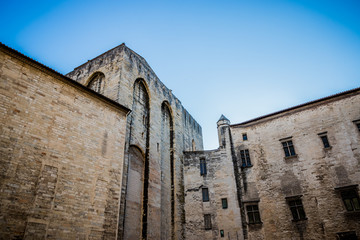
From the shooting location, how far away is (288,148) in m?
16.8

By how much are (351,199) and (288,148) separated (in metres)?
4.46

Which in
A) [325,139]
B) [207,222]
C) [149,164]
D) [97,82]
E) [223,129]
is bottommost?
[207,222]

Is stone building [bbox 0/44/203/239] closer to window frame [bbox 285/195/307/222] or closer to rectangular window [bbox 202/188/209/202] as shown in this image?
rectangular window [bbox 202/188/209/202]

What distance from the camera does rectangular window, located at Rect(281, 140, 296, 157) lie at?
16628 millimetres

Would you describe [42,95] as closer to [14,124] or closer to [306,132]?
[14,124]

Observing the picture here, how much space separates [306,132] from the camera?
54.4ft

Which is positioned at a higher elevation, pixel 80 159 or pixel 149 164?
pixel 149 164

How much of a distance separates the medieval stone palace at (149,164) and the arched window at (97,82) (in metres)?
0.09

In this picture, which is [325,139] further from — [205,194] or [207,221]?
[207,221]

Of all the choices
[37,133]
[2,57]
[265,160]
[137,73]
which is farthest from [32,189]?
[265,160]

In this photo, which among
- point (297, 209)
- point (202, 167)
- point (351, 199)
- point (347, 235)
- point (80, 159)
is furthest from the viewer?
point (202, 167)

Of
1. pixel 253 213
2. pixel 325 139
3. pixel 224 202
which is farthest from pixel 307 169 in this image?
pixel 224 202

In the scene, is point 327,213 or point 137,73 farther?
point 137,73

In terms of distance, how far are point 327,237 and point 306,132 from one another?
250 inches
